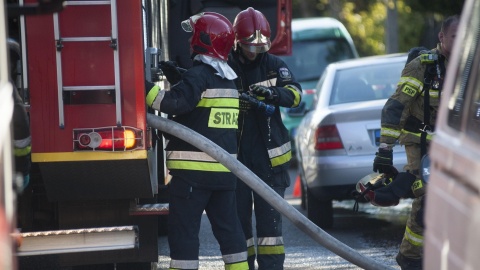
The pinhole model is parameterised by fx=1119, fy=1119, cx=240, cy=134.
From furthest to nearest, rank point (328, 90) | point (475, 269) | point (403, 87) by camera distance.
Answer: point (328, 90), point (403, 87), point (475, 269)

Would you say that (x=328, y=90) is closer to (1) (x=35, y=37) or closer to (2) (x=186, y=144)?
(2) (x=186, y=144)

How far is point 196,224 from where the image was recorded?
6.50m

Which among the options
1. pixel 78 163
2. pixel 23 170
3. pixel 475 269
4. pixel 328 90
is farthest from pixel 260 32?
pixel 475 269

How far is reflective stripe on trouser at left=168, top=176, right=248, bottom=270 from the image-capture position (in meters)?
6.45

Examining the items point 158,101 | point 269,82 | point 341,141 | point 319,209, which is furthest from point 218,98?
point 319,209

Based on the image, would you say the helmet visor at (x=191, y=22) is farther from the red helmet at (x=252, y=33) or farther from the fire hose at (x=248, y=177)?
the fire hose at (x=248, y=177)

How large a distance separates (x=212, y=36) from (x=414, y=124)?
148cm

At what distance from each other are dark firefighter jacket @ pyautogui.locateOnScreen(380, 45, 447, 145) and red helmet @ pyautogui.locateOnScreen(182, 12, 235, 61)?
1164 millimetres

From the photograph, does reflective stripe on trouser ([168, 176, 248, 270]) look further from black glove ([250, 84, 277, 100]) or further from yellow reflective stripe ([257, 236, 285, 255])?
black glove ([250, 84, 277, 100])

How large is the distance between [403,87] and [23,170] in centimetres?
270

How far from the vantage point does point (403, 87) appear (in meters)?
7.03

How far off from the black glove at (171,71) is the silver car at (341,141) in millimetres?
3254

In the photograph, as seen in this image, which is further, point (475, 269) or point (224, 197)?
point (224, 197)

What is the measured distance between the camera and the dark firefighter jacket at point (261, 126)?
290 inches
